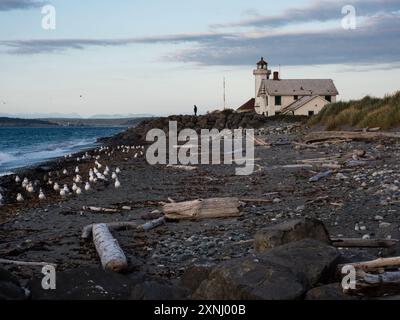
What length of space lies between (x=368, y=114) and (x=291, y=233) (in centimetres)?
2065

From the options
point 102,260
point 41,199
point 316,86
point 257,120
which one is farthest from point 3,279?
point 316,86

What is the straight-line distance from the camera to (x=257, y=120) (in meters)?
51.6

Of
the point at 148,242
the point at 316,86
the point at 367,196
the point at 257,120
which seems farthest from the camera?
the point at 316,86

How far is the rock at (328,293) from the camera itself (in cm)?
527

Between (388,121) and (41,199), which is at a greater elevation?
(388,121)

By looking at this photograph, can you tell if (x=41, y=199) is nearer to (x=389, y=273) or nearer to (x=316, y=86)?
(x=389, y=273)

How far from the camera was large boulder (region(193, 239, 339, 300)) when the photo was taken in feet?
17.6

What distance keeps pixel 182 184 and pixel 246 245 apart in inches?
331

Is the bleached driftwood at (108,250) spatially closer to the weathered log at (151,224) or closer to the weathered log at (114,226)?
the weathered log at (114,226)

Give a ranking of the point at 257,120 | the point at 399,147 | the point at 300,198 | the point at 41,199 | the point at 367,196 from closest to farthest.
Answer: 1. the point at 367,196
2. the point at 300,198
3. the point at 41,199
4. the point at 399,147
5. the point at 257,120

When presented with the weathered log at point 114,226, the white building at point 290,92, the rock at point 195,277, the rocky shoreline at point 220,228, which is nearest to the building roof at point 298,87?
the white building at point 290,92

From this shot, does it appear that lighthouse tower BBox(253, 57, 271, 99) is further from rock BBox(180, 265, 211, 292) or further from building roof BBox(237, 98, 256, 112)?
rock BBox(180, 265, 211, 292)

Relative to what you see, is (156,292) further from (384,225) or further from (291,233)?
(384,225)

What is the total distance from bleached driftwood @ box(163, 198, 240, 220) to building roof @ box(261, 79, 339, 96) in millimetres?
52869
